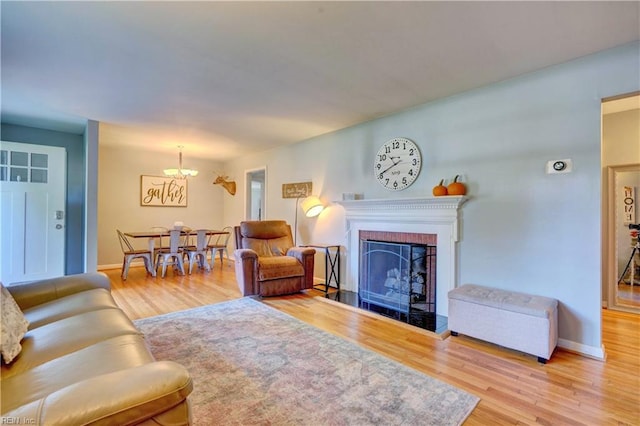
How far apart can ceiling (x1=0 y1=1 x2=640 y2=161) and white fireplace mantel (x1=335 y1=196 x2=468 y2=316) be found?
117cm

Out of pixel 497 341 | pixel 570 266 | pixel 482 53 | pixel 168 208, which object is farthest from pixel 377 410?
pixel 168 208

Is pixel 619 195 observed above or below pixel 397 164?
below

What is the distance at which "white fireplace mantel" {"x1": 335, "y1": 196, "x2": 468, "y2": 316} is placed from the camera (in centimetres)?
319

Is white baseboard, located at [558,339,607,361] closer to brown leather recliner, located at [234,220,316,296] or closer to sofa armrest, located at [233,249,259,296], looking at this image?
brown leather recliner, located at [234,220,316,296]

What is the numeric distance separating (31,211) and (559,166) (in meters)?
6.34

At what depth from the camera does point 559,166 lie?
8.40ft

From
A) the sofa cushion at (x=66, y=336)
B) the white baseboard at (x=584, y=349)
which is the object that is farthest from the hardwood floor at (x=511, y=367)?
the sofa cushion at (x=66, y=336)

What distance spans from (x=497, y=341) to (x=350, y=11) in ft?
8.89

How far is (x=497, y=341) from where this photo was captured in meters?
2.47

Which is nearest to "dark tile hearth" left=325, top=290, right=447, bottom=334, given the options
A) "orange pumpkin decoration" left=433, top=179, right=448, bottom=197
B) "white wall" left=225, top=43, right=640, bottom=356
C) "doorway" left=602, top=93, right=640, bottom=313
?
"white wall" left=225, top=43, right=640, bottom=356

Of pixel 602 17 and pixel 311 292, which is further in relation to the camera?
pixel 311 292

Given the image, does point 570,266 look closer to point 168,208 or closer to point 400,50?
point 400,50

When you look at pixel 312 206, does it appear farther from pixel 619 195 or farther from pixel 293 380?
pixel 619 195

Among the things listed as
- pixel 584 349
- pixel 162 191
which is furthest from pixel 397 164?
pixel 162 191
